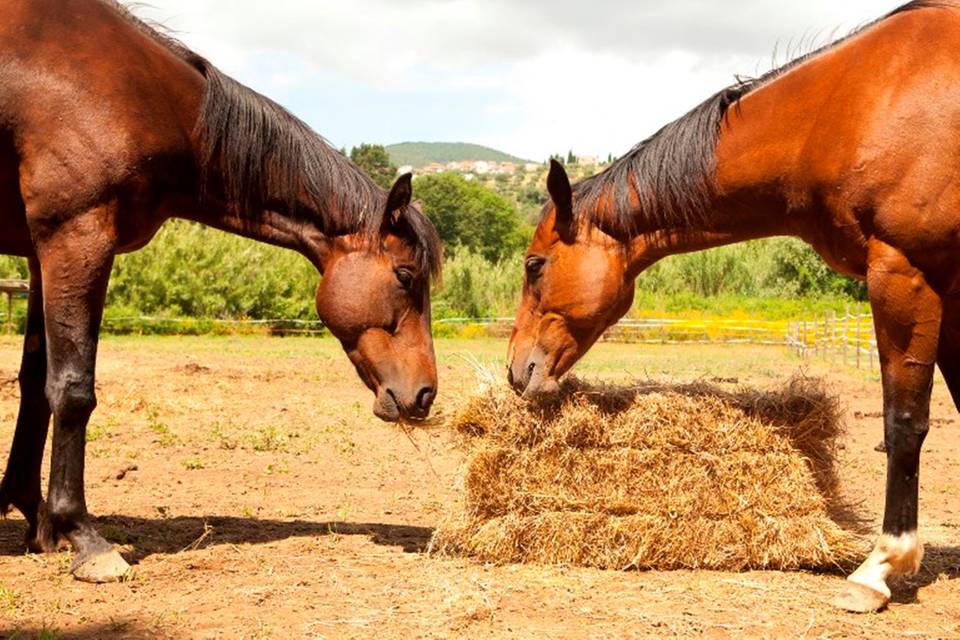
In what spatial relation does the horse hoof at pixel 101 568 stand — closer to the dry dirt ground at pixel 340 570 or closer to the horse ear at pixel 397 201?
the dry dirt ground at pixel 340 570

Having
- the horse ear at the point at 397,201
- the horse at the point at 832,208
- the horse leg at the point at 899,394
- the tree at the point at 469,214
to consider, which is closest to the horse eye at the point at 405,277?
the horse ear at the point at 397,201

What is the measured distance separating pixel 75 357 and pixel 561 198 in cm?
280

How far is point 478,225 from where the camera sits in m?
84.7

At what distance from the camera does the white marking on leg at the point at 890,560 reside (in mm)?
4320

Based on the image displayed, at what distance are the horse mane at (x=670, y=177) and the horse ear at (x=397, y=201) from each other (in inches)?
41.1

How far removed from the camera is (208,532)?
18.1 ft

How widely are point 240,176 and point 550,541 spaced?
2680 mm

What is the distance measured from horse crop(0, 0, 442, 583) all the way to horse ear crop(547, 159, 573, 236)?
747 millimetres

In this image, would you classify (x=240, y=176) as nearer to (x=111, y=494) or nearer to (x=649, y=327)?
(x=111, y=494)

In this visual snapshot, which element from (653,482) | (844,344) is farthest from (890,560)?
(844,344)

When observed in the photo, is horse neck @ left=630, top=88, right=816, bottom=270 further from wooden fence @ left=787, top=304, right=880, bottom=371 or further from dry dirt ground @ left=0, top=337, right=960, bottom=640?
wooden fence @ left=787, top=304, right=880, bottom=371

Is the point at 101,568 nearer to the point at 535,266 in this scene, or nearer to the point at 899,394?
the point at 535,266

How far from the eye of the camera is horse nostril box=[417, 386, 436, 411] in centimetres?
511

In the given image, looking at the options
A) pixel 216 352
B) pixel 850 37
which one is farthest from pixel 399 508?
pixel 216 352
